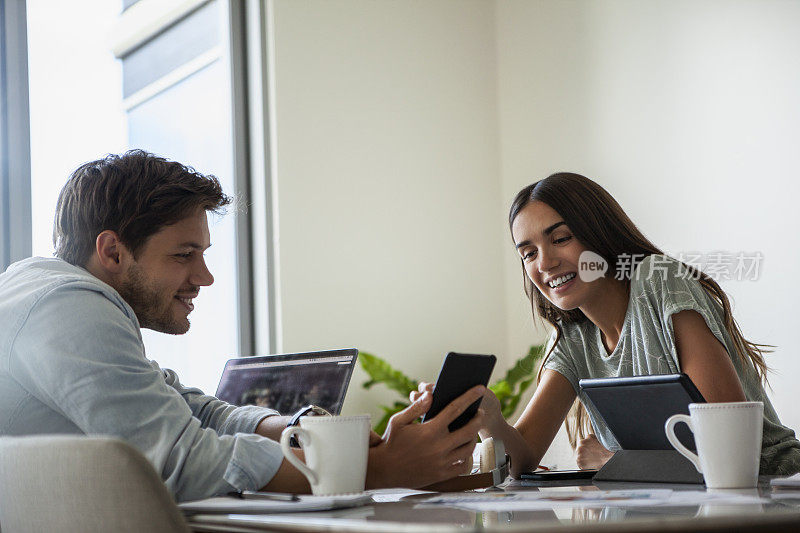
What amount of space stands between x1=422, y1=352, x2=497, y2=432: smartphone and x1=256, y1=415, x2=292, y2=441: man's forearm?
0.31 metres

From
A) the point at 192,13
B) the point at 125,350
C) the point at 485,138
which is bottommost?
Answer: the point at 125,350

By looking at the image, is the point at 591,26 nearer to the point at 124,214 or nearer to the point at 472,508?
the point at 124,214

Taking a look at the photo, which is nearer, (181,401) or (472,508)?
(472,508)

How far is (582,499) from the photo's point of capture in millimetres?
1068

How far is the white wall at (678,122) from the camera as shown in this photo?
3.22 m

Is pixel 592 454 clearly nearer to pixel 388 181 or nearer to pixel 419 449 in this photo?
pixel 419 449

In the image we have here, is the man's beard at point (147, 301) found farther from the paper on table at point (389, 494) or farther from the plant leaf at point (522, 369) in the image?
the plant leaf at point (522, 369)

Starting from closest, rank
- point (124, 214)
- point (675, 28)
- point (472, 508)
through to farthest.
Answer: point (472, 508) < point (124, 214) < point (675, 28)

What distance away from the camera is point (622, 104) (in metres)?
3.85

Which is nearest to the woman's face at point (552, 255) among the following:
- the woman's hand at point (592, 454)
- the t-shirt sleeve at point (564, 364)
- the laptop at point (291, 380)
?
the t-shirt sleeve at point (564, 364)

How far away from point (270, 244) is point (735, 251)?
1855 millimetres

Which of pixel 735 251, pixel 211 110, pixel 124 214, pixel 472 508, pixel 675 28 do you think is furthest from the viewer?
pixel 211 110

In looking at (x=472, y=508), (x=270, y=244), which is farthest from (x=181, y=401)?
(x=270, y=244)

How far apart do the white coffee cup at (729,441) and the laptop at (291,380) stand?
723mm
